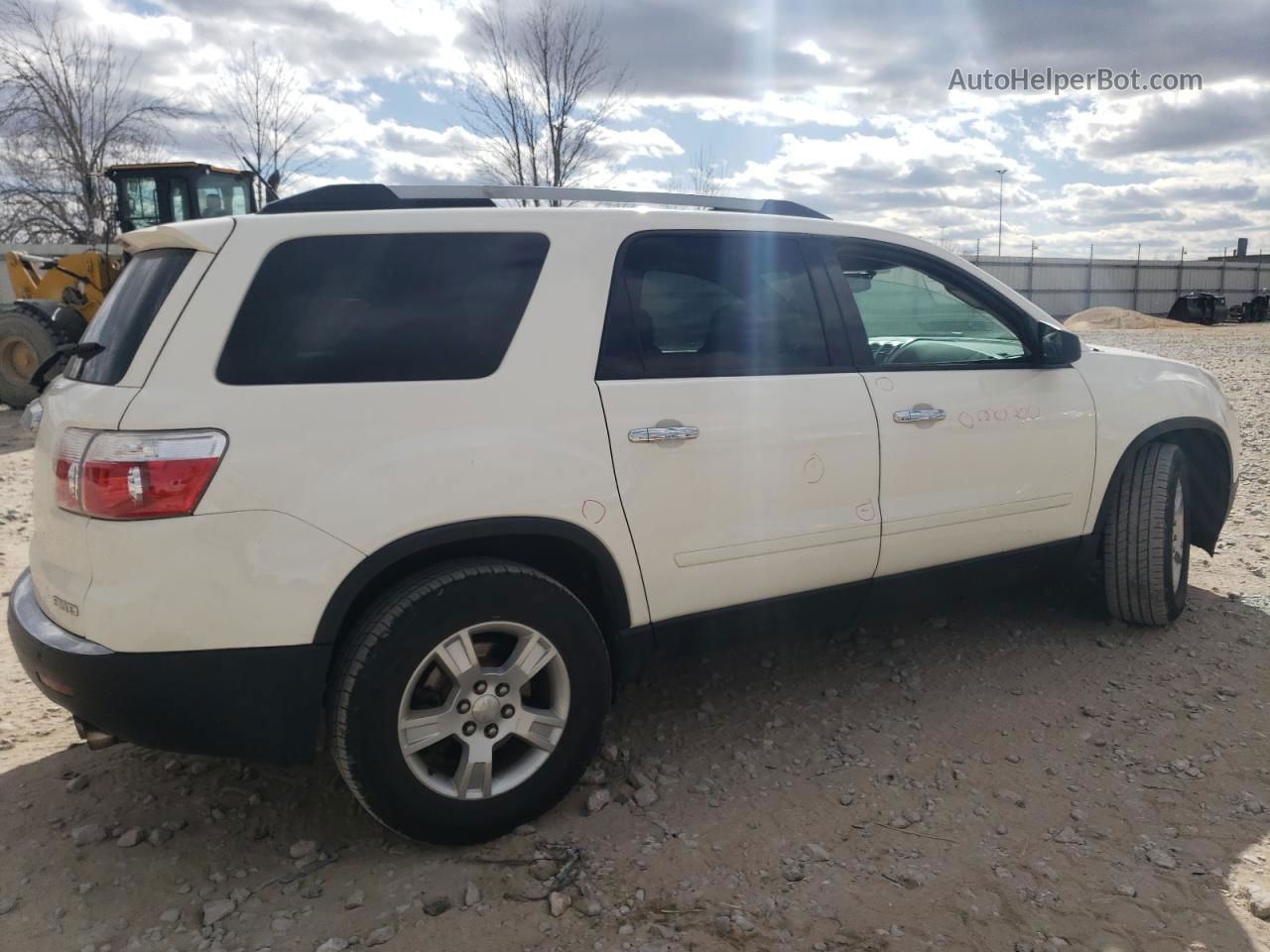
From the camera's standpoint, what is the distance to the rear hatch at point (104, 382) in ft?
7.80

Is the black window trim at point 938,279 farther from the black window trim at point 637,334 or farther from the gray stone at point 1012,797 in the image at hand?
the gray stone at point 1012,797

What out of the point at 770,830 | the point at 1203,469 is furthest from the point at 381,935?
the point at 1203,469

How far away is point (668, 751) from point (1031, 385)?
204 centimetres

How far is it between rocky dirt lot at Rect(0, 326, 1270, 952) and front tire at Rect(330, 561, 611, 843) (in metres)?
0.18

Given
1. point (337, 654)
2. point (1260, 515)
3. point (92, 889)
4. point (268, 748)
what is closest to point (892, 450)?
point (337, 654)

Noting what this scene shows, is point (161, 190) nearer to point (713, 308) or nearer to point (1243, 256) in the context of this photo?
point (713, 308)

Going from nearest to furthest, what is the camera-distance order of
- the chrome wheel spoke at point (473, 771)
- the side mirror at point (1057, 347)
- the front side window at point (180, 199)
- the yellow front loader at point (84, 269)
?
the chrome wheel spoke at point (473, 771)
the side mirror at point (1057, 347)
the yellow front loader at point (84, 269)
the front side window at point (180, 199)

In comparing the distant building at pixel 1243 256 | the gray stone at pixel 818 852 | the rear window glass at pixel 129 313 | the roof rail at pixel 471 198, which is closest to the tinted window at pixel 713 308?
the roof rail at pixel 471 198

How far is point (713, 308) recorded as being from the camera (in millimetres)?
3146

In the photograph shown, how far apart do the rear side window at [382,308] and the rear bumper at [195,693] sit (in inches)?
28.8

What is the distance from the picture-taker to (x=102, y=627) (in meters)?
2.34

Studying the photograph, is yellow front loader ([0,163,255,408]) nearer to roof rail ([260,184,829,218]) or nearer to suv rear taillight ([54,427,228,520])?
roof rail ([260,184,829,218])

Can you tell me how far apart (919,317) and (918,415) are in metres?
0.63

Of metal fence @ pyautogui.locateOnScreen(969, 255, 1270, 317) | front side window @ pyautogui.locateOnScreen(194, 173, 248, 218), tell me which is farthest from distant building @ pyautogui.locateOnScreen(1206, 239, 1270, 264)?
front side window @ pyautogui.locateOnScreen(194, 173, 248, 218)
